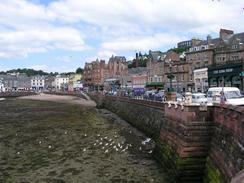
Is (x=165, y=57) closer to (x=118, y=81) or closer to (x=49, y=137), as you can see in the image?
(x=118, y=81)

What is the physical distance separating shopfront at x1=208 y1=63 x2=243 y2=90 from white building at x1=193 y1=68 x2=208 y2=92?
11.7ft

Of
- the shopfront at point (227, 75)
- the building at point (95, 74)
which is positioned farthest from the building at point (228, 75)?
the building at point (95, 74)

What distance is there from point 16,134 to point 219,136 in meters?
27.0

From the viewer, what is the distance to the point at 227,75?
6969 cm

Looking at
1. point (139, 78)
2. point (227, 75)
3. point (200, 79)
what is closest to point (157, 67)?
point (139, 78)

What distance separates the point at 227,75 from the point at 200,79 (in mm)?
12943

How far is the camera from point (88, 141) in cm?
3562

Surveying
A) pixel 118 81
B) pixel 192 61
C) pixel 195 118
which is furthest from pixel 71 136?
pixel 118 81

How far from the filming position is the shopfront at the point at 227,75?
6700 centimetres

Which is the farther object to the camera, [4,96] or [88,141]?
[4,96]

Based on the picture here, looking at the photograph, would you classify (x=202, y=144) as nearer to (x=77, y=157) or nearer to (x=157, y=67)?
(x=77, y=157)

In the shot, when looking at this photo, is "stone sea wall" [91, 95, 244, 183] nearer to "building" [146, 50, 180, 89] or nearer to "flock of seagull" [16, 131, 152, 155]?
"flock of seagull" [16, 131, 152, 155]

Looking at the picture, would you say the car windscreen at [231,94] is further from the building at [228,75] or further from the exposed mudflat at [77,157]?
the building at [228,75]

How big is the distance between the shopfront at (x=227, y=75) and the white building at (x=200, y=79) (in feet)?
11.7
